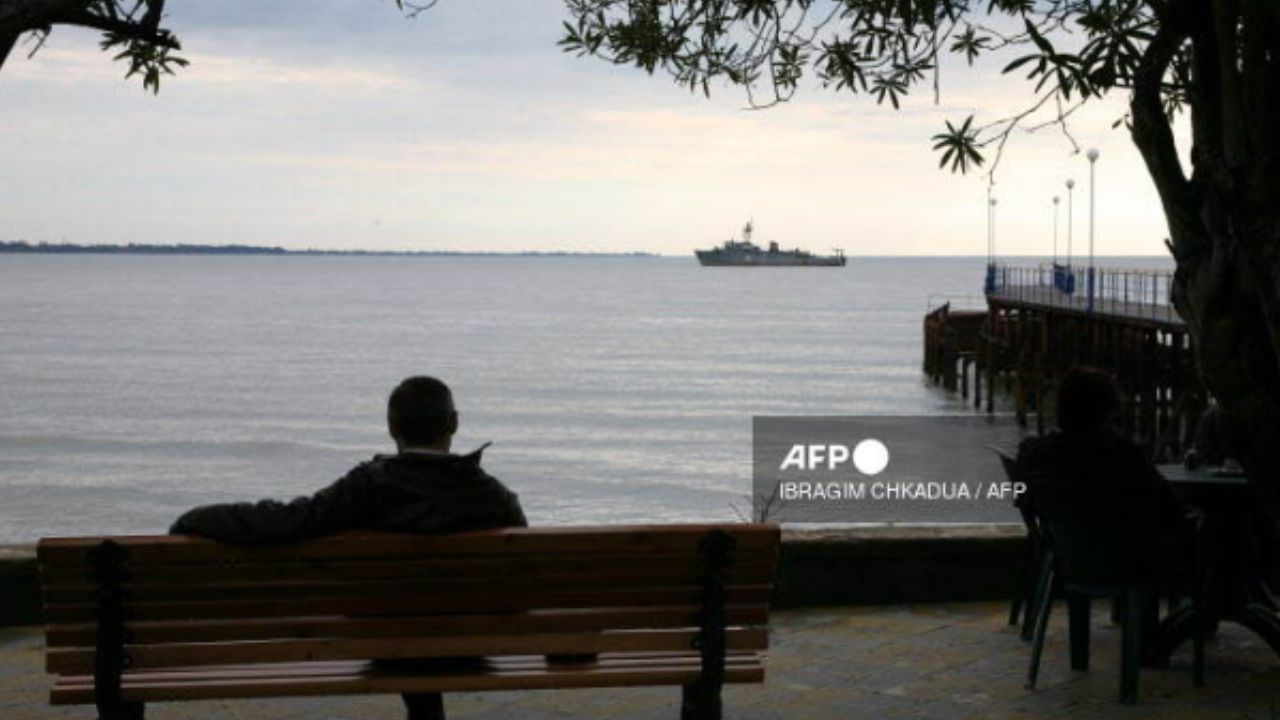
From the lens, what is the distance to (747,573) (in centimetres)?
444

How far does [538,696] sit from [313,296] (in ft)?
474

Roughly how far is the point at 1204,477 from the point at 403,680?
10.4 feet

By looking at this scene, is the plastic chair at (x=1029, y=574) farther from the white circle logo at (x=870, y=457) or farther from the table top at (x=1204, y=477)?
the white circle logo at (x=870, y=457)

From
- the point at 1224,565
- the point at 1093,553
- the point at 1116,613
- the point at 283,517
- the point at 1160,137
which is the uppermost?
the point at 1160,137

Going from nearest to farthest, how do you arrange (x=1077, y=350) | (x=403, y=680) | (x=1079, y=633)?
(x=403, y=680), (x=1079, y=633), (x=1077, y=350)

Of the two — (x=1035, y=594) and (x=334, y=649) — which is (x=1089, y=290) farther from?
(x=334, y=649)

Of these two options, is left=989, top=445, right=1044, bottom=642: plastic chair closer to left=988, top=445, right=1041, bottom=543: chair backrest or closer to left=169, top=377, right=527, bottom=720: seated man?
left=988, top=445, right=1041, bottom=543: chair backrest

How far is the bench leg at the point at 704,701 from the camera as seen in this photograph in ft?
15.0

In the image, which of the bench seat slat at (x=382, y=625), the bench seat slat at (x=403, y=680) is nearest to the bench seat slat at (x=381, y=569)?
the bench seat slat at (x=382, y=625)

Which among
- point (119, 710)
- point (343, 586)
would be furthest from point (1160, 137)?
point (119, 710)

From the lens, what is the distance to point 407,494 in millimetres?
4227

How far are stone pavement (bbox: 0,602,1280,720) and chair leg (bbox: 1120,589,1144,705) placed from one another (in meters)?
0.06

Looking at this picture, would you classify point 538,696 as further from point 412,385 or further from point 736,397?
point 736,397
